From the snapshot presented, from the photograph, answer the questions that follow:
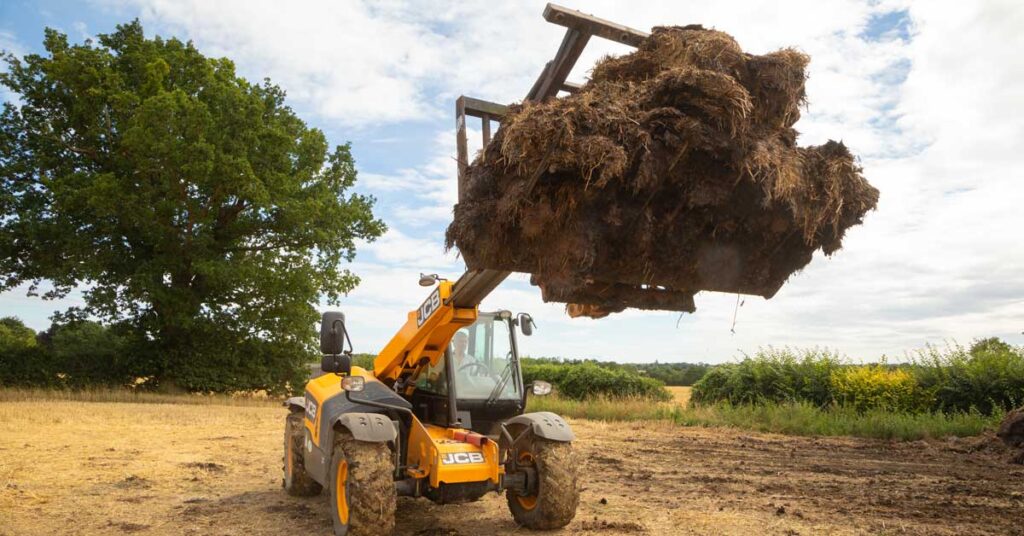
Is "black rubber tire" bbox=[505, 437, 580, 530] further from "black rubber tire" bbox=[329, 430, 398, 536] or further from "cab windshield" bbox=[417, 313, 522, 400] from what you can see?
"black rubber tire" bbox=[329, 430, 398, 536]

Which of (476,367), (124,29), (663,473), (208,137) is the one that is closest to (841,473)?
(663,473)

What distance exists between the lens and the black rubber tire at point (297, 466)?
8.47 metres

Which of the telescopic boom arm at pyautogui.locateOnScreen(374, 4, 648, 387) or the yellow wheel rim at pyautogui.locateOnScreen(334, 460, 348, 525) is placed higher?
the telescopic boom arm at pyautogui.locateOnScreen(374, 4, 648, 387)

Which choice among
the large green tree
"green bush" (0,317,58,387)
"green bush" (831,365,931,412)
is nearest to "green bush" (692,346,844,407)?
"green bush" (831,365,931,412)

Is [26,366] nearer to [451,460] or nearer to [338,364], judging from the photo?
[338,364]

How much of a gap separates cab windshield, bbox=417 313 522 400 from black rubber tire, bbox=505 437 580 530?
1.00 m

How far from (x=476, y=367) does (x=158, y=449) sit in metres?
7.32

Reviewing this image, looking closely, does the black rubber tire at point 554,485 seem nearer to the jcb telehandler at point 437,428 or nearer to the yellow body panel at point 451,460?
the jcb telehandler at point 437,428

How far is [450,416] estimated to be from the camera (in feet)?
23.3

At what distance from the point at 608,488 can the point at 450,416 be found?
311 centimetres

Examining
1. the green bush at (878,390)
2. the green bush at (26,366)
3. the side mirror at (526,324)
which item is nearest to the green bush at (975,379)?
the green bush at (878,390)

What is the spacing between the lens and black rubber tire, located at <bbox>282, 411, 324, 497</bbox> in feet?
27.8

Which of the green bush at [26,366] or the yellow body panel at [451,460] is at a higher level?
the green bush at [26,366]

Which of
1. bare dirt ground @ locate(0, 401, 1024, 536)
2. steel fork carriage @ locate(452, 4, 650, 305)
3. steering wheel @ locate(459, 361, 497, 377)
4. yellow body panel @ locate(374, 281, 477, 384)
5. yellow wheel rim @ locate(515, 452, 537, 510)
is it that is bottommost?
bare dirt ground @ locate(0, 401, 1024, 536)
